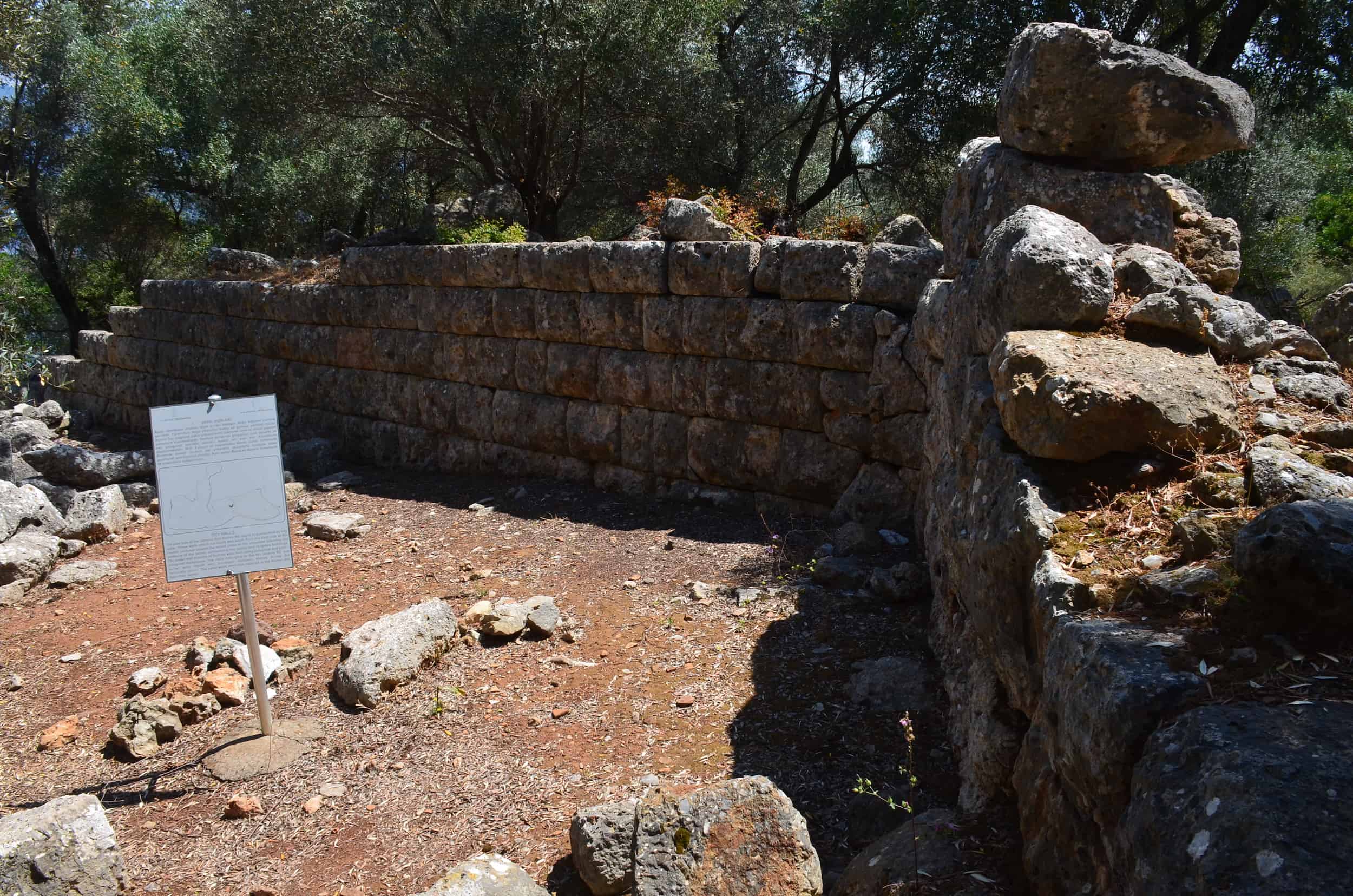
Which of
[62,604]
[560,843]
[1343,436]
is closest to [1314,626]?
[1343,436]

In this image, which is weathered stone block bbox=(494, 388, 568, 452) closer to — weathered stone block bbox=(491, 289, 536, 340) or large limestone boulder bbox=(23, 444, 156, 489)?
weathered stone block bbox=(491, 289, 536, 340)

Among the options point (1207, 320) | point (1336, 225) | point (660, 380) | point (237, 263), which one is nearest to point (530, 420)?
point (660, 380)

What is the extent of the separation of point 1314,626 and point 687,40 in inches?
457

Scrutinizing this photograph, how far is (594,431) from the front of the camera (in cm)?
901

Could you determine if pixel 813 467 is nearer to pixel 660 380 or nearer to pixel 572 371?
pixel 660 380

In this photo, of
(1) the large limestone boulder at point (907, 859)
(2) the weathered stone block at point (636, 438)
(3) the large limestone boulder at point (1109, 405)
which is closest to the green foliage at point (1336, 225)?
(2) the weathered stone block at point (636, 438)

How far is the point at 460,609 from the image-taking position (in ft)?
21.0

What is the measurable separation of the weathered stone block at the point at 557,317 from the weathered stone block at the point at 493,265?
0.42m

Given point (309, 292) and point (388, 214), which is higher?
point (388, 214)

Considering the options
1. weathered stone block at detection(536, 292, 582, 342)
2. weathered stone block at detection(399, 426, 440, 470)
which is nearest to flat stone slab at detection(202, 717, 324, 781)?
weathered stone block at detection(536, 292, 582, 342)

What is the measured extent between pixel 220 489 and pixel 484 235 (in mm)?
5863

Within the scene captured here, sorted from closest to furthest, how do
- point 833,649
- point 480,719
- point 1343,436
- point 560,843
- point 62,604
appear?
point 1343,436 → point 560,843 → point 480,719 → point 833,649 → point 62,604

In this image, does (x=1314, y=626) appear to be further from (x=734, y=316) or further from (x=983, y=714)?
(x=734, y=316)

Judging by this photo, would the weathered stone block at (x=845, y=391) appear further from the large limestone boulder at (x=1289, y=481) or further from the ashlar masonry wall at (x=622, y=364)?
the large limestone boulder at (x=1289, y=481)
